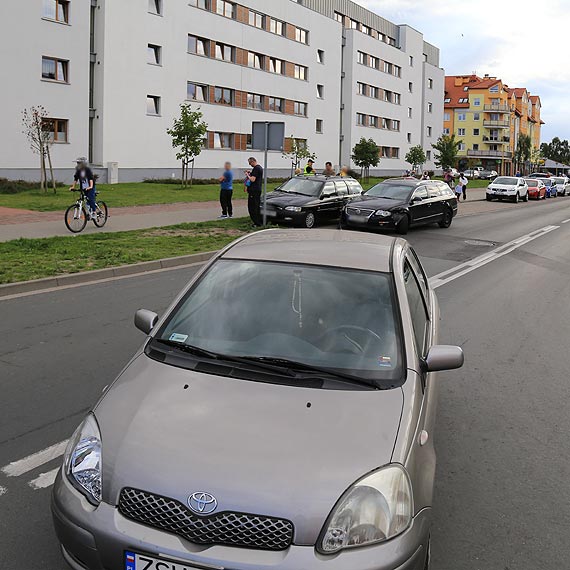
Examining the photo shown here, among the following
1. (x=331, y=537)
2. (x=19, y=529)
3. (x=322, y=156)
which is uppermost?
(x=322, y=156)

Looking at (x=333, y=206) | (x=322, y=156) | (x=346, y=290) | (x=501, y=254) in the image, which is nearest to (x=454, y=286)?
(x=501, y=254)

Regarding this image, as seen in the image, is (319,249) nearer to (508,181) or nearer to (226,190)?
(226,190)

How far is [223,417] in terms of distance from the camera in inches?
116

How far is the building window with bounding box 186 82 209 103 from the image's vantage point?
151 ft

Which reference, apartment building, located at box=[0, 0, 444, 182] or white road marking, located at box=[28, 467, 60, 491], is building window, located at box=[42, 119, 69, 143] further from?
white road marking, located at box=[28, 467, 60, 491]

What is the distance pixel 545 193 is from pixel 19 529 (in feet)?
178

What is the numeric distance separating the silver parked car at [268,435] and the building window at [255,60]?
5043 centimetres

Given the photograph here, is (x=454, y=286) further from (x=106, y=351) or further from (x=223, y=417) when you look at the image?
(x=223, y=417)

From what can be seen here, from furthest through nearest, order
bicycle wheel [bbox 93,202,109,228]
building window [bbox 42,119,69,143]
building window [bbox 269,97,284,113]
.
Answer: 1. building window [bbox 269,97,284,113]
2. building window [bbox 42,119,69,143]
3. bicycle wheel [bbox 93,202,109,228]

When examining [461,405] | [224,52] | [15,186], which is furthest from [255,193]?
[224,52]

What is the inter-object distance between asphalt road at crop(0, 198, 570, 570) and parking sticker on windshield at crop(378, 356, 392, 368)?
919mm

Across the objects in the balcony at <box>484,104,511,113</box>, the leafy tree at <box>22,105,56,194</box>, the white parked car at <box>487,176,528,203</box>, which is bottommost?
the white parked car at <box>487,176,528,203</box>

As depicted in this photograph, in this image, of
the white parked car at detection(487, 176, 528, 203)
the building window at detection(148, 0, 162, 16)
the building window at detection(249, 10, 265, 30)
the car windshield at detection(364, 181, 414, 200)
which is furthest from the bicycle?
the building window at detection(249, 10, 265, 30)

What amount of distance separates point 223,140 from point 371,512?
1914 inches
